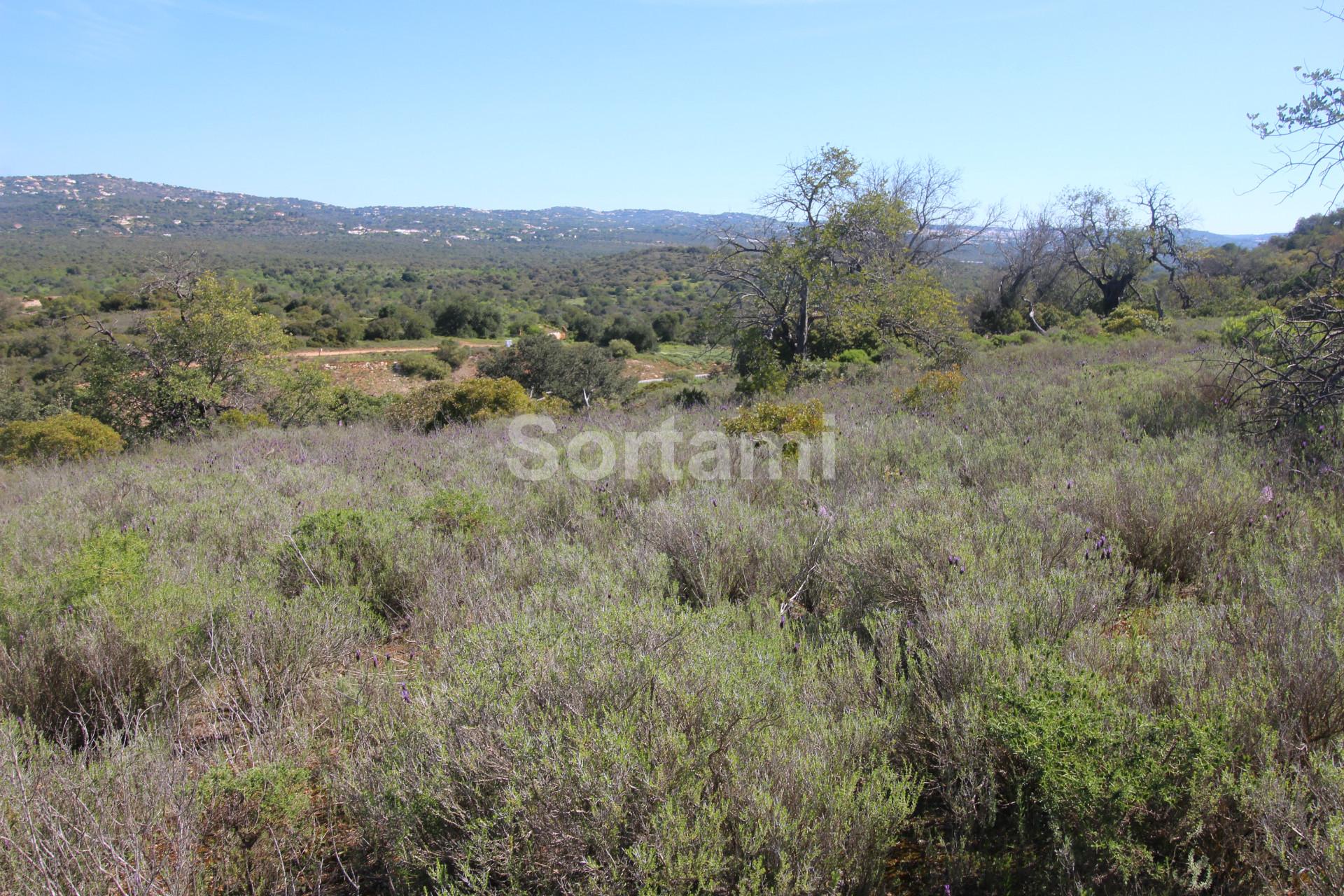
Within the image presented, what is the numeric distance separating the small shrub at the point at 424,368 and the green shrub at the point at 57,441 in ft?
72.0

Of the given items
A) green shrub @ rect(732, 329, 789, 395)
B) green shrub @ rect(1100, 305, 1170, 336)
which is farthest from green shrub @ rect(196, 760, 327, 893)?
green shrub @ rect(1100, 305, 1170, 336)

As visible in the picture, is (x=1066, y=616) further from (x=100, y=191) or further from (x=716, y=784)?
(x=100, y=191)

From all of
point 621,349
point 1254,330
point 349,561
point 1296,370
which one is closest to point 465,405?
point 349,561

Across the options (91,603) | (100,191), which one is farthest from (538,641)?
(100,191)

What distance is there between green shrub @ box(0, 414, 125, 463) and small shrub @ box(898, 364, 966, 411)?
12192 millimetres

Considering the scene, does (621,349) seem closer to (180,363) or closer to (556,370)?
(556,370)

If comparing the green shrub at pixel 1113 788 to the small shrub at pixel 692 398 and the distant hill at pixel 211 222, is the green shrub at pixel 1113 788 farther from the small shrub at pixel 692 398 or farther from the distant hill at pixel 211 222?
the distant hill at pixel 211 222

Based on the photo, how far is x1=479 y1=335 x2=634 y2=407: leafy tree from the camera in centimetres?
2927

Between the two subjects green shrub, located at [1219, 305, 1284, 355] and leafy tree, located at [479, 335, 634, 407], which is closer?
green shrub, located at [1219, 305, 1284, 355]

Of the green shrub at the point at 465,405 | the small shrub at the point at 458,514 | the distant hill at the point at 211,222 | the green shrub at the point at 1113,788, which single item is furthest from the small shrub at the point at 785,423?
the distant hill at the point at 211,222

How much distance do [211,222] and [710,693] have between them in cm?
16491

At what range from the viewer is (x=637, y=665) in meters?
2.13

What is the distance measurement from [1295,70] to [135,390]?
22740 millimetres

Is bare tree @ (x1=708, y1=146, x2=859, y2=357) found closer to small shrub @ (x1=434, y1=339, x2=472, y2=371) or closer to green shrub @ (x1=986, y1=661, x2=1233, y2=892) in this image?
green shrub @ (x1=986, y1=661, x2=1233, y2=892)
